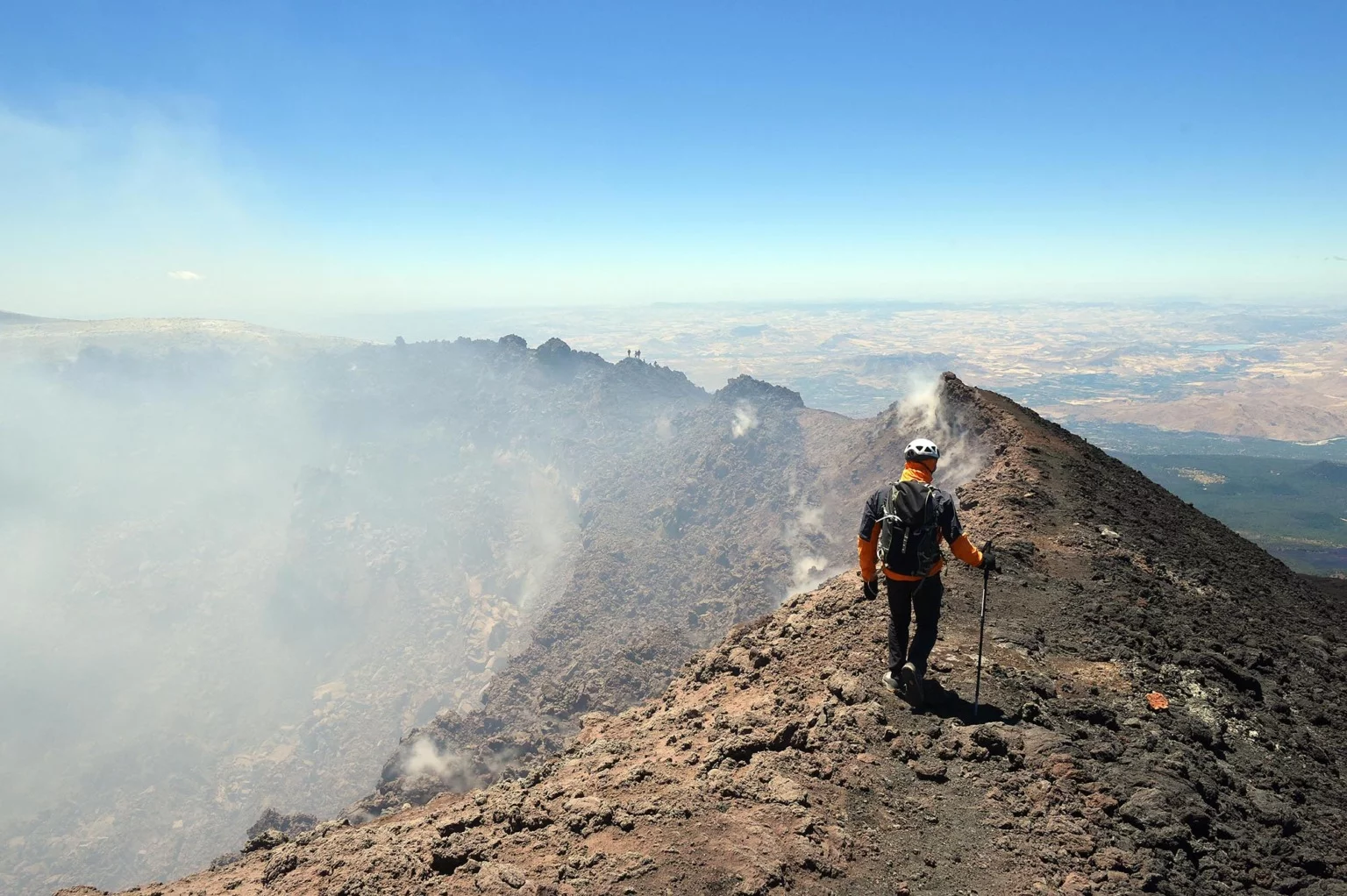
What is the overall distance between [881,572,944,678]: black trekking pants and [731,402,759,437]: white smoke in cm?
6505

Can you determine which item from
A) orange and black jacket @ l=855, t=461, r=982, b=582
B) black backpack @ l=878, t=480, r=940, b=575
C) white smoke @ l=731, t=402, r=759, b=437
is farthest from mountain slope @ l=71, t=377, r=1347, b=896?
white smoke @ l=731, t=402, r=759, b=437

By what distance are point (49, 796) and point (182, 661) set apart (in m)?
14.5

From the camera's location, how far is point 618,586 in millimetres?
54031

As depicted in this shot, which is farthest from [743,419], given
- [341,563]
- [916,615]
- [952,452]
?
[916,615]

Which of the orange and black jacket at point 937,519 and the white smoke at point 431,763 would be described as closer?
the orange and black jacket at point 937,519

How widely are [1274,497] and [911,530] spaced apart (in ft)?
458

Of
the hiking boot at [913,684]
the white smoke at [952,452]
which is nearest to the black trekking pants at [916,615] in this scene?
the hiking boot at [913,684]

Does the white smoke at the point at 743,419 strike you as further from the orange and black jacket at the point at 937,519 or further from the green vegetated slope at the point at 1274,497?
the orange and black jacket at the point at 937,519

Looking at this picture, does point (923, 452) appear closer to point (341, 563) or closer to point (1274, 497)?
point (341, 563)

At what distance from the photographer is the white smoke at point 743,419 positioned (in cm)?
7288

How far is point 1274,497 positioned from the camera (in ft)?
343

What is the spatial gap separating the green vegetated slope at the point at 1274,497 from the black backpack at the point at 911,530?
85365mm

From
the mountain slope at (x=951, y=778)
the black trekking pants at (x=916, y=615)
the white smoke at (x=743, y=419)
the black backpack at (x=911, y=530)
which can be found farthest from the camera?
the white smoke at (x=743, y=419)

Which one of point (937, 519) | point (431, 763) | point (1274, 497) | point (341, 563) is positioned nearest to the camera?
point (937, 519)
